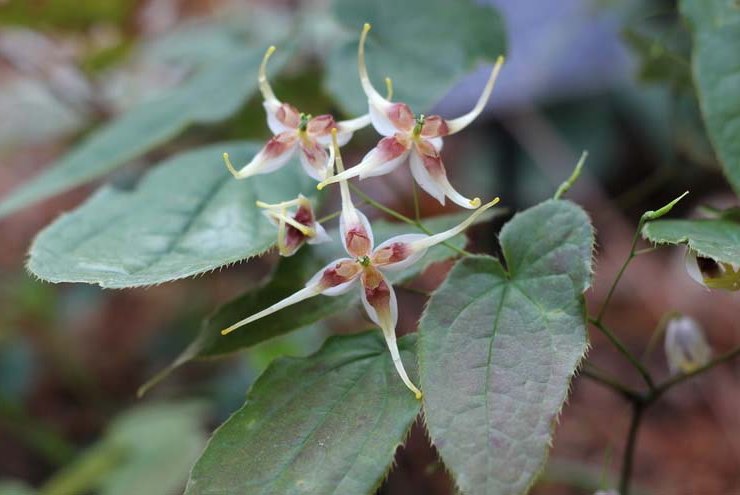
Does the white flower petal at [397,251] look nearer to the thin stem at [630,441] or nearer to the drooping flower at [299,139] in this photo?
the drooping flower at [299,139]

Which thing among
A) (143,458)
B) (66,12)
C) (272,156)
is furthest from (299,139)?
(66,12)

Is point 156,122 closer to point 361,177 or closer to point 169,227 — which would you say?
point 169,227

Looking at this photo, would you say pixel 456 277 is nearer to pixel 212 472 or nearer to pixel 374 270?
pixel 374 270

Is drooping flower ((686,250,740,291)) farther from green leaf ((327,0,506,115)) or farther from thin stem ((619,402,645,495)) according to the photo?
green leaf ((327,0,506,115))

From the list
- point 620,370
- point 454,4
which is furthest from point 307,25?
point 620,370

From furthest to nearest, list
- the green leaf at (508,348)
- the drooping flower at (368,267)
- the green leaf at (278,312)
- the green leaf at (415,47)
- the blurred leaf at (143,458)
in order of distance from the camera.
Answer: the blurred leaf at (143,458) < the green leaf at (415,47) < the green leaf at (278,312) < the drooping flower at (368,267) < the green leaf at (508,348)

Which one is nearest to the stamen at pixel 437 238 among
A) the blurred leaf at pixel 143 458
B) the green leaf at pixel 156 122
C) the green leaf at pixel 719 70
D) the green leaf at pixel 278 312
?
the green leaf at pixel 278 312
